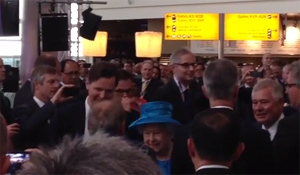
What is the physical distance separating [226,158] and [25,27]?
7.98m

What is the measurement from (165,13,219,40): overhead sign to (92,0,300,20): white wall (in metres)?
2.34

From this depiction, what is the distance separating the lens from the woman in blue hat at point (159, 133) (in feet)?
12.7

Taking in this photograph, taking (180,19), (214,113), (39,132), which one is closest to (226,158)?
(214,113)

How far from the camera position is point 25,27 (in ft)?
34.1

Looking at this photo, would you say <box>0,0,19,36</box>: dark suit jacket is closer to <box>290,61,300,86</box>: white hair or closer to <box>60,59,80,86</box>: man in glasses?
<box>60,59,80,86</box>: man in glasses

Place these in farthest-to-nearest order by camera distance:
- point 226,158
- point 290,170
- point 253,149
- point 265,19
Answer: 1. point 265,19
2. point 290,170
3. point 253,149
4. point 226,158

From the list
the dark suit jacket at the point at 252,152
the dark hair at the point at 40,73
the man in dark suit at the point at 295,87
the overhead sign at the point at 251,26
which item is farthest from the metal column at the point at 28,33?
the dark suit jacket at the point at 252,152

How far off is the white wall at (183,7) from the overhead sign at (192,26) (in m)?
2.34

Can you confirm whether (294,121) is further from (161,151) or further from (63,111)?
(63,111)

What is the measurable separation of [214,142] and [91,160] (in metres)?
1.59

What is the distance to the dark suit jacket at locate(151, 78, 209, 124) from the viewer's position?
561cm

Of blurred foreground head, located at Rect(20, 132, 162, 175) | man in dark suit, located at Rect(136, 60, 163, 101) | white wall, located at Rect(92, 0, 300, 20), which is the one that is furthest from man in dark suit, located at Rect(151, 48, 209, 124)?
white wall, located at Rect(92, 0, 300, 20)

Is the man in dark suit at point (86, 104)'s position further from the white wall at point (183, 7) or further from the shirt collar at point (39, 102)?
the white wall at point (183, 7)

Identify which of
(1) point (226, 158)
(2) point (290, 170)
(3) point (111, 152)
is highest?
(3) point (111, 152)
